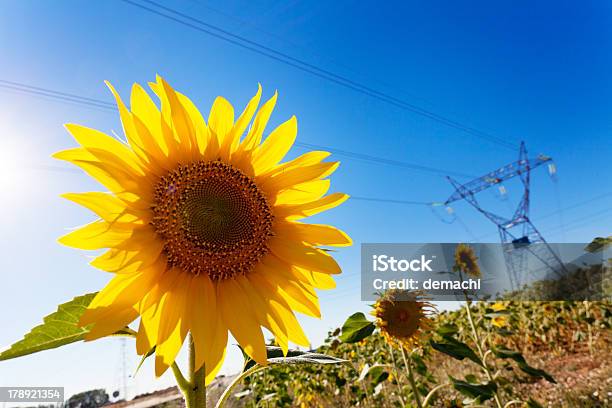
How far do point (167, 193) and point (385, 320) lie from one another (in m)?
2.08

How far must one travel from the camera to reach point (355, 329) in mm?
2174

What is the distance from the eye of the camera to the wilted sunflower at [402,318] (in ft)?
9.20

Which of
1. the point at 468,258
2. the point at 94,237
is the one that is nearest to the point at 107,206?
the point at 94,237

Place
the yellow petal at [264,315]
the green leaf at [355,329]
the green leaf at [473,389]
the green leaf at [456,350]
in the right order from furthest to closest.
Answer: the green leaf at [473,389] < the green leaf at [355,329] < the green leaf at [456,350] < the yellow petal at [264,315]

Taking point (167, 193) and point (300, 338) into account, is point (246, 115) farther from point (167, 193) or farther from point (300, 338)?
point (300, 338)

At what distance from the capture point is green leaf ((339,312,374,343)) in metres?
2.15

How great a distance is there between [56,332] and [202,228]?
16.4 inches

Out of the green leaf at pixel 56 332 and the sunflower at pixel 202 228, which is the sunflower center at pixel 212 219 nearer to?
the sunflower at pixel 202 228

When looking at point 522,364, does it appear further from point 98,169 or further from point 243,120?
point 98,169

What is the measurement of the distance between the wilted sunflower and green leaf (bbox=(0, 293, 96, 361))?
2163 millimetres

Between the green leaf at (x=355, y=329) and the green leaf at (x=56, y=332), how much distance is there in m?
1.47

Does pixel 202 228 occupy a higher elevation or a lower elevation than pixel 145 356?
higher

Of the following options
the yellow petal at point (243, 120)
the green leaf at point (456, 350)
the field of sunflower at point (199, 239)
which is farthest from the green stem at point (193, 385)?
the green leaf at point (456, 350)

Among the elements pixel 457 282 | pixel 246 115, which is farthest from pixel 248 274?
pixel 457 282
